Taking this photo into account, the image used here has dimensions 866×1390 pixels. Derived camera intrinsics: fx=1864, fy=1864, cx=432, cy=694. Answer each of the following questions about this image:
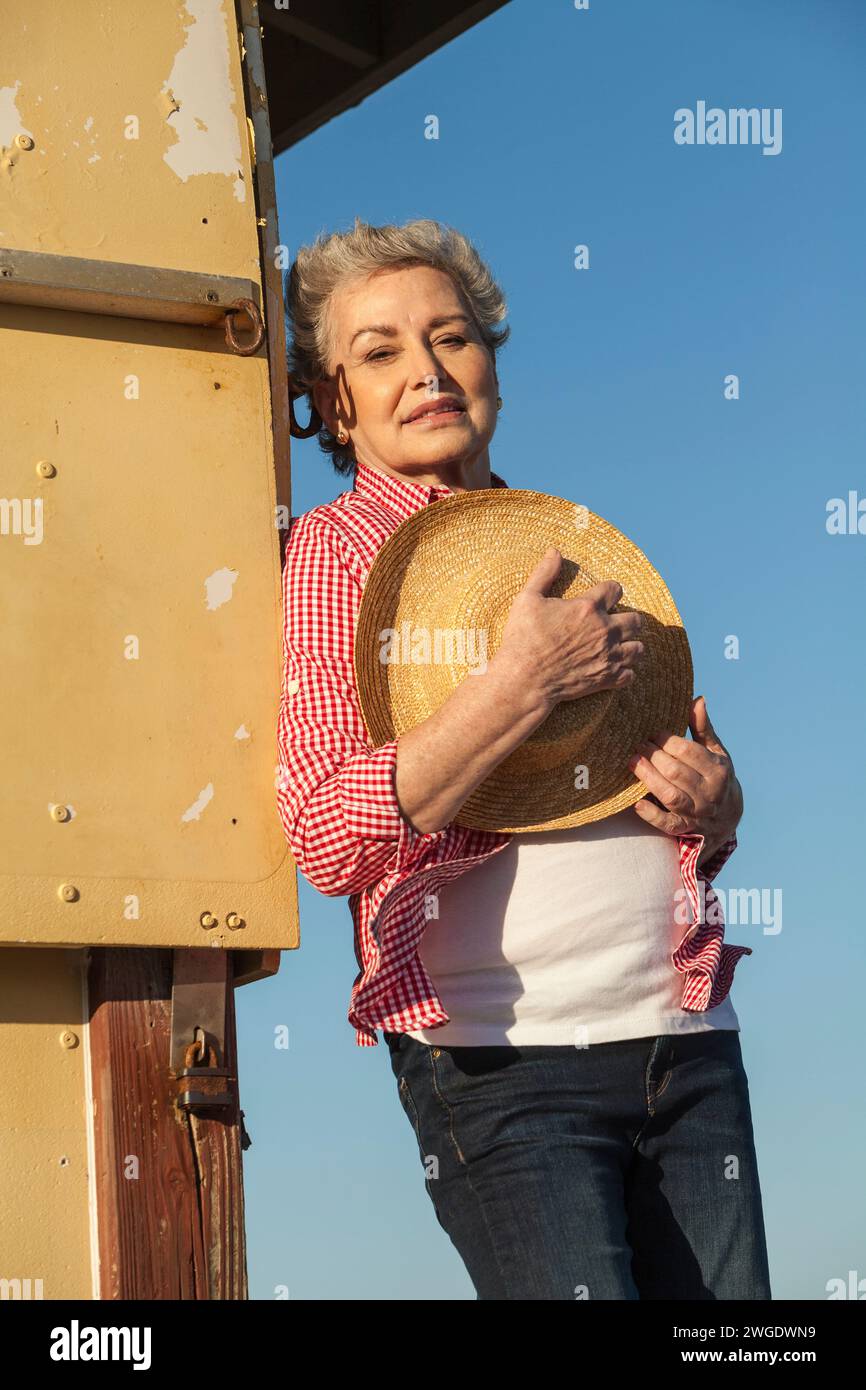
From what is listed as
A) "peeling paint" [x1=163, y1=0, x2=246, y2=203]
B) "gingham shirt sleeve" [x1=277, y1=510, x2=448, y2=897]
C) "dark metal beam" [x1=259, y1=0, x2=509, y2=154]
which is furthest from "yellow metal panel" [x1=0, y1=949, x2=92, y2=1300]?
"dark metal beam" [x1=259, y1=0, x2=509, y2=154]

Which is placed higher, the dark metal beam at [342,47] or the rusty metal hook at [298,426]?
the dark metal beam at [342,47]

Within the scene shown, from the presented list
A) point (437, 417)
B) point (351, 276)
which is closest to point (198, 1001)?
point (437, 417)

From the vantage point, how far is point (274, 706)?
2871 millimetres

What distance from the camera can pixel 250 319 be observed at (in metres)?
2.98

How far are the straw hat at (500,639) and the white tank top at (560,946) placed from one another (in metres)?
0.07

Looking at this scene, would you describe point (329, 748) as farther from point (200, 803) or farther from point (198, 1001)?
point (198, 1001)

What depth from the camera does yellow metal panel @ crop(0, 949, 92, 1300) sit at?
2.61 meters

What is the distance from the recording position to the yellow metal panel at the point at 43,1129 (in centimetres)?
261

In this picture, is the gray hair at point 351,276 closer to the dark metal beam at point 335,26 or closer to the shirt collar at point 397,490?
the shirt collar at point 397,490

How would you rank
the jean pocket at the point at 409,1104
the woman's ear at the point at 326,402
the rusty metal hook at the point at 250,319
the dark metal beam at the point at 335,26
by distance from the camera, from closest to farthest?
the jean pocket at the point at 409,1104 < the rusty metal hook at the point at 250,319 < the woman's ear at the point at 326,402 < the dark metal beam at the point at 335,26

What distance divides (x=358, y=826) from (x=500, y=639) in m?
0.42

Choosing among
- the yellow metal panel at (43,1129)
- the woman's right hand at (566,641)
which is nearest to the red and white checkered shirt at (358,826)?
the woman's right hand at (566,641)

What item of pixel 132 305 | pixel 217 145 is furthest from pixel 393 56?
pixel 132 305
